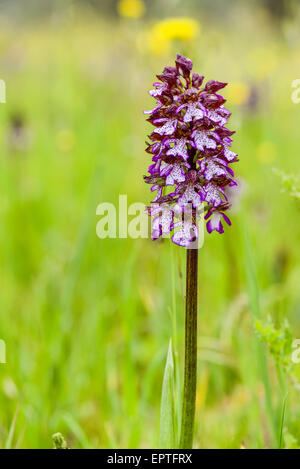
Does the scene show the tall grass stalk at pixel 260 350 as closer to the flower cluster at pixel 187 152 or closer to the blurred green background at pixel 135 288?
the blurred green background at pixel 135 288

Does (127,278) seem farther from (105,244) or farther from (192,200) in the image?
(105,244)

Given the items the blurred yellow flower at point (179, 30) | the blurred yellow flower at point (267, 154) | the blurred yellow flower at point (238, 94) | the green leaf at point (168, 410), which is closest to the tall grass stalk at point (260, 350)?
the green leaf at point (168, 410)

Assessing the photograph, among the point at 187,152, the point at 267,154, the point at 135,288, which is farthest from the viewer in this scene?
the point at 267,154

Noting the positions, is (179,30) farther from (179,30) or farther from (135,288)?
(135,288)

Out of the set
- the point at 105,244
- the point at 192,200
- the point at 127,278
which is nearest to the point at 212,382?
the point at 127,278

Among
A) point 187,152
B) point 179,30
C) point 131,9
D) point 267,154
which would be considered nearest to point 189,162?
point 187,152

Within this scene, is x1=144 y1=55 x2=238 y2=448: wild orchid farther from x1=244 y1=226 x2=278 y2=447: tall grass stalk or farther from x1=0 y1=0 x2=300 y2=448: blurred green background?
x1=244 y1=226 x2=278 y2=447: tall grass stalk

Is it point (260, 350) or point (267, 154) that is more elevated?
point (267, 154)
